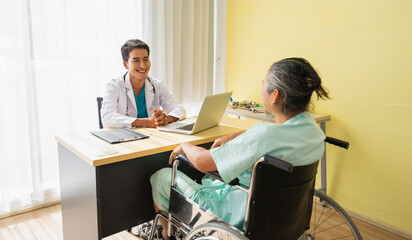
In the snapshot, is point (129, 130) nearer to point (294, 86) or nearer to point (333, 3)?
point (294, 86)

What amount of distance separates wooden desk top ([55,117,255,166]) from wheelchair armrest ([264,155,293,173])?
65cm

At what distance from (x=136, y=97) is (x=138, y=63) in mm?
259

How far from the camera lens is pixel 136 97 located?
227 centimetres

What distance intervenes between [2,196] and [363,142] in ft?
9.00

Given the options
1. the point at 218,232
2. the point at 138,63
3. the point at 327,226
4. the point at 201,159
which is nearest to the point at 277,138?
the point at 201,159

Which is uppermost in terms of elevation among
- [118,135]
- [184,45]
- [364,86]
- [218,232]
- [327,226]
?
[184,45]

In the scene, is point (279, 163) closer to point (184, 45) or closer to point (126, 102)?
point (126, 102)

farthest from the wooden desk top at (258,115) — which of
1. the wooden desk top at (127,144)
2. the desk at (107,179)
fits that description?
the desk at (107,179)

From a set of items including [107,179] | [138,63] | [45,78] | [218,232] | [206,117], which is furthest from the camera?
[45,78]

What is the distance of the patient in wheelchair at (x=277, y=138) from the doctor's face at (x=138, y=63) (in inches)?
43.4

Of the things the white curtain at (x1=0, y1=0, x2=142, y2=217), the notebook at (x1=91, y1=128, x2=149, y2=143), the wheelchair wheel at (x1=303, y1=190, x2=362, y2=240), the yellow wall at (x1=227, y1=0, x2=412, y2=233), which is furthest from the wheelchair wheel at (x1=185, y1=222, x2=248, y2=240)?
the white curtain at (x1=0, y1=0, x2=142, y2=217)

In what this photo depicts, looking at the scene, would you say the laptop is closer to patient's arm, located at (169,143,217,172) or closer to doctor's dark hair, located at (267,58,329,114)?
patient's arm, located at (169,143,217,172)

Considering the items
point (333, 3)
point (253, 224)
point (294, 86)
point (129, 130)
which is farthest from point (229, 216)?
point (333, 3)

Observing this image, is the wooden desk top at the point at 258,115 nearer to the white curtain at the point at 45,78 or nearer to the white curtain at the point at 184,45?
the white curtain at the point at 184,45
